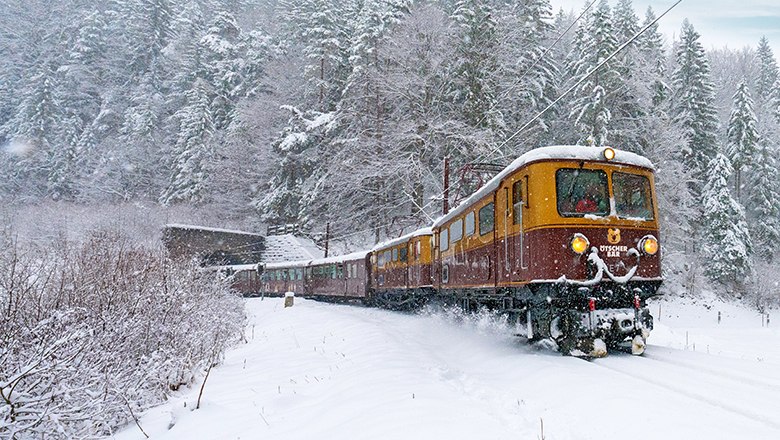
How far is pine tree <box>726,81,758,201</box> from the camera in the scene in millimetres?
35844

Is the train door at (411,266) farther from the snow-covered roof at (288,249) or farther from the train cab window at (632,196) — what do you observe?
the snow-covered roof at (288,249)

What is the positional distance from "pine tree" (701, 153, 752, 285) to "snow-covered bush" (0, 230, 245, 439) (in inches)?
1214

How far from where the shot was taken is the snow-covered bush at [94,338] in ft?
14.6

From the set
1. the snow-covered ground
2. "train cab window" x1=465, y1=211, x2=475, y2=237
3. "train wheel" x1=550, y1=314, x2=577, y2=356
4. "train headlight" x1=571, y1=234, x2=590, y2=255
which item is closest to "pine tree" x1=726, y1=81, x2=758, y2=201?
the snow-covered ground

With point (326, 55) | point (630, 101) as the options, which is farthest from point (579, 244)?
point (326, 55)

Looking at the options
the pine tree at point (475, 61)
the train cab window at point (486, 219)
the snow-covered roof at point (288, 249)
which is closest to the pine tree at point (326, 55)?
the snow-covered roof at point (288, 249)

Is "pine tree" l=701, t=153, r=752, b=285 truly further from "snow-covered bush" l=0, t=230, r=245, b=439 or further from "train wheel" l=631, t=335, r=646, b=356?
"snow-covered bush" l=0, t=230, r=245, b=439

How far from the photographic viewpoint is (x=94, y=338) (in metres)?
6.02

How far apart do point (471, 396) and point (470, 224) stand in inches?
229

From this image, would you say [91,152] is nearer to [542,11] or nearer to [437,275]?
[542,11]

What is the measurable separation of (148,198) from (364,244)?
24.4 metres

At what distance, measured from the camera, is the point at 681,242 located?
28047 millimetres

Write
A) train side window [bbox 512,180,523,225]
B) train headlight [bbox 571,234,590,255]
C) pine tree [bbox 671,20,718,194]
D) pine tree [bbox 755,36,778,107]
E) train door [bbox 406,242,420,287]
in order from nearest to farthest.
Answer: train headlight [bbox 571,234,590,255] → train side window [bbox 512,180,523,225] → train door [bbox 406,242,420,287] → pine tree [bbox 671,20,718,194] → pine tree [bbox 755,36,778,107]

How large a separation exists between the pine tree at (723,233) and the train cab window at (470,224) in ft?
87.3
